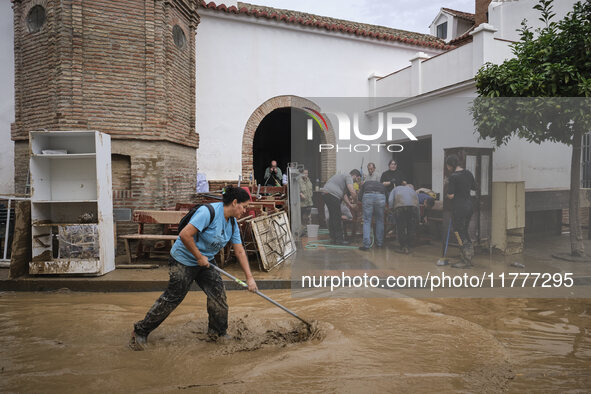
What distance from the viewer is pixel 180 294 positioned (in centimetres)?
441

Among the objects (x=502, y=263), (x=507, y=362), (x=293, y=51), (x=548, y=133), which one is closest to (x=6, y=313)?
(x=507, y=362)

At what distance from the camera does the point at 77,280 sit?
6.75 meters

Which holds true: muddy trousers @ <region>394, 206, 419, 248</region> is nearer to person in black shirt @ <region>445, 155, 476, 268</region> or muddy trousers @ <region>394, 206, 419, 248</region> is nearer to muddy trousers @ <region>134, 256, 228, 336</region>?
person in black shirt @ <region>445, 155, 476, 268</region>

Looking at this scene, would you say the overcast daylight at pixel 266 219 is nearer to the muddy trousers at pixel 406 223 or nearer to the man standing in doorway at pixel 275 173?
the muddy trousers at pixel 406 223

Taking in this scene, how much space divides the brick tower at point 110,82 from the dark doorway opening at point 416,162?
17.5 ft

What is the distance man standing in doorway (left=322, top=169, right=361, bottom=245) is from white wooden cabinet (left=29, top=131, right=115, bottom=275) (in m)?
3.67

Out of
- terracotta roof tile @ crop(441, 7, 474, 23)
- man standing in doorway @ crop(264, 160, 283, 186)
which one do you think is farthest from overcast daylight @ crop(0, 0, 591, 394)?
terracotta roof tile @ crop(441, 7, 474, 23)

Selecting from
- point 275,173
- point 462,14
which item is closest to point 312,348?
point 275,173

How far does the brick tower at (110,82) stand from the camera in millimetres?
8703

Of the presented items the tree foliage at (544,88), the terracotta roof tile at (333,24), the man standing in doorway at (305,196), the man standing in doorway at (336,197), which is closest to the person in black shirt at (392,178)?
the man standing in doorway at (336,197)

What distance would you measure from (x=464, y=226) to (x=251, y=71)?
7986mm

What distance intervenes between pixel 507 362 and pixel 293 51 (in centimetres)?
1098

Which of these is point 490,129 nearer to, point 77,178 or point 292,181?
point 292,181

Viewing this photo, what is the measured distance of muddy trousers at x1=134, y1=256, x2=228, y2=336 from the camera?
4.38 metres
